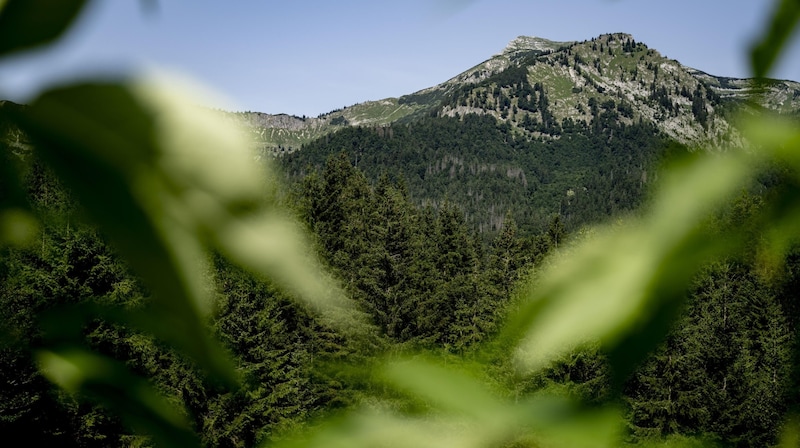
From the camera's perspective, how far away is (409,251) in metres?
23.5

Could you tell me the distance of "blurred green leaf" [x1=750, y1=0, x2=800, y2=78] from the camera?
0.36m

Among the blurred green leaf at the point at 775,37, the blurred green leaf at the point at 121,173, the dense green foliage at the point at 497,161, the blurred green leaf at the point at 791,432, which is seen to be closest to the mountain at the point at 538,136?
the dense green foliage at the point at 497,161

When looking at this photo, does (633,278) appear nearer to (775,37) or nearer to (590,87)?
(775,37)

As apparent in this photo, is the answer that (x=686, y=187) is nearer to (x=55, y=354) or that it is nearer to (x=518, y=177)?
(x=55, y=354)

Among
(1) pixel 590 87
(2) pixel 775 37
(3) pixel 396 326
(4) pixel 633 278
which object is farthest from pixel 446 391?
(1) pixel 590 87

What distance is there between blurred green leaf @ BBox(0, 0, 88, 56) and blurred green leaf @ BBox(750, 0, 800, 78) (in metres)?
0.36

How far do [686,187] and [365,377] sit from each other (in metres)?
0.29

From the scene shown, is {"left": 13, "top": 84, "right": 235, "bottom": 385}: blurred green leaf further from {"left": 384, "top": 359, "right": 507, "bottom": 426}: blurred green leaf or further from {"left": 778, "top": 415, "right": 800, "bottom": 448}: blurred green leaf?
{"left": 778, "top": 415, "right": 800, "bottom": 448}: blurred green leaf

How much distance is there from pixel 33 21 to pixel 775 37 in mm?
414

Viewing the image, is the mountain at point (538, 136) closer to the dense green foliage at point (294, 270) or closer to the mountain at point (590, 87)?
the mountain at point (590, 87)

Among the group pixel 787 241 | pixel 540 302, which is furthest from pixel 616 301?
pixel 787 241

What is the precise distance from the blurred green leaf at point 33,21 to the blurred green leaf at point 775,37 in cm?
36

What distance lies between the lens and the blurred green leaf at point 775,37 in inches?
14.1

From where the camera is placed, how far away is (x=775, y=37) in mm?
378
